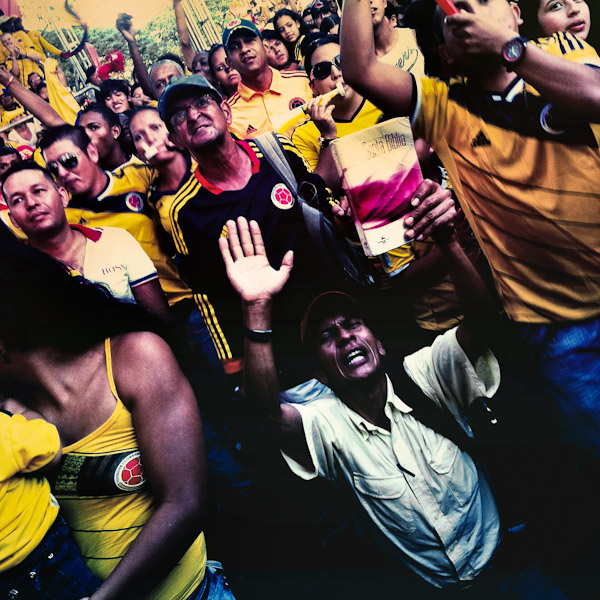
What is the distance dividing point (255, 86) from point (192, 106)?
15.1 inches

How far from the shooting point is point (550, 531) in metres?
2.42

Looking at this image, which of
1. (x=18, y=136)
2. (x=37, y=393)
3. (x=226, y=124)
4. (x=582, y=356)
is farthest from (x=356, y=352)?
(x=18, y=136)

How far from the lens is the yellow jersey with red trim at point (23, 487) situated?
2.11 metres

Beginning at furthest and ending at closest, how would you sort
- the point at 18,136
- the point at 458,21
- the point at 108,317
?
the point at 18,136, the point at 108,317, the point at 458,21

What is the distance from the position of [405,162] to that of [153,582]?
2127 mm

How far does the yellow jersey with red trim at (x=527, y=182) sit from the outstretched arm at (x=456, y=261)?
0.10 metres

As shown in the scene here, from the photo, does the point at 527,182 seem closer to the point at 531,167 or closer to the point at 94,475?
the point at 531,167

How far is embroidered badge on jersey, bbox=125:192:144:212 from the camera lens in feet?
7.81

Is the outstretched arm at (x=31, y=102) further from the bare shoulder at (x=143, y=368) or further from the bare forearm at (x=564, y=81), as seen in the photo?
the bare forearm at (x=564, y=81)

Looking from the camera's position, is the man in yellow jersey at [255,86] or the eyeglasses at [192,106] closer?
the eyeglasses at [192,106]

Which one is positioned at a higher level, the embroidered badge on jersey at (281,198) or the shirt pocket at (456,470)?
the embroidered badge on jersey at (281,198)

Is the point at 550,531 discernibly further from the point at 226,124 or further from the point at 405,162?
the point at 226,124

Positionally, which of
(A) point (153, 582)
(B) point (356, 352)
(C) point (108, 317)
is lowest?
(A) point (153, 582)

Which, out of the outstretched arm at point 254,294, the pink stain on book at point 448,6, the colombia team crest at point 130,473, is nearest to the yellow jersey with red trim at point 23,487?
the colombia team crest at point 130,473
